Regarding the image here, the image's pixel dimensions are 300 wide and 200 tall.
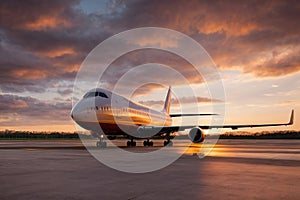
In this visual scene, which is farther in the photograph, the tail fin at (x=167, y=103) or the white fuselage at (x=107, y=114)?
the tail fin at (x=167, y=103)

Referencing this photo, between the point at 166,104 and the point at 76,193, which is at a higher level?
the point at 166,104

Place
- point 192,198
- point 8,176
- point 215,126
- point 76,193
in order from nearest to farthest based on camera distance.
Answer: point 192,198
point 76,193
point 8,176
point 215,126

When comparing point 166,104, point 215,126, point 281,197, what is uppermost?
point 166,104

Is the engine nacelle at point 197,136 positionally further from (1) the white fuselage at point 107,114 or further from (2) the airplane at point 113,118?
(1) the white fuselage at point 107,114

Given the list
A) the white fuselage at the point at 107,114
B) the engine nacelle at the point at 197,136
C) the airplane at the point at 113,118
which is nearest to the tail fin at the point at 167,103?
the airplane at the point at 113,118

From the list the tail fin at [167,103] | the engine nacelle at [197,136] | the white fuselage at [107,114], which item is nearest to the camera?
the white fuselage at [107,114]

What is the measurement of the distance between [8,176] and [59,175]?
126 cm

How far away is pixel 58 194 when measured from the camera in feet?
17.6

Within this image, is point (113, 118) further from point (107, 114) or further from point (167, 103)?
point (167, 103)

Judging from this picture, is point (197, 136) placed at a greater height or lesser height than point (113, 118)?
lesser

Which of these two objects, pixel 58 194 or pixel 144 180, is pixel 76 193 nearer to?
pixel 58 194

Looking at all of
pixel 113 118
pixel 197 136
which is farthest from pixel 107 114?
pixel 197 136

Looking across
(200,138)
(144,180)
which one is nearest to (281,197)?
(144,180)

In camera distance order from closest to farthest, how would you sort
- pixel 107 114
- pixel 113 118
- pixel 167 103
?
1. pixel 107 114
2. pixel 113 118
3. pixel 167 103
